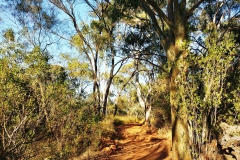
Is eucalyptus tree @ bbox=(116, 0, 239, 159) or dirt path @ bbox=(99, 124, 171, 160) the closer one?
eucalyptus tree @ bbox=(116, 0, 239, 159)

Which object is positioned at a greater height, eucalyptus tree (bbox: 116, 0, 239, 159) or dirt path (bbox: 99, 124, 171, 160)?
eucalyptus tree (bbox: 116, 0, 239, 159)

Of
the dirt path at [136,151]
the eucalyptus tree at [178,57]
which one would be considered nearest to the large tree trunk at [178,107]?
the eucalyptus tree at [178,57]

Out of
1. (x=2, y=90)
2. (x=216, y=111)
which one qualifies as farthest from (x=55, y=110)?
(x=216, y=111)

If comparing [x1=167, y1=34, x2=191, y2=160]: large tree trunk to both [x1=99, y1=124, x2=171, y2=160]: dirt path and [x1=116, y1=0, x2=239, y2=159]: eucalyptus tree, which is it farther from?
[x1=99, y1=124, x2=171, y2=160]: dirt path

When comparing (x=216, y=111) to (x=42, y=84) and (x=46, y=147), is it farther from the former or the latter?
(x=42, y=84)

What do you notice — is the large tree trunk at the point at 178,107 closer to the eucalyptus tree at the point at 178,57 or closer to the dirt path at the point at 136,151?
the eucalyptus tree at the point at 178,57

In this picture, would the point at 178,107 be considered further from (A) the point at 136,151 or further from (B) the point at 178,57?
(A) the point at 136,151

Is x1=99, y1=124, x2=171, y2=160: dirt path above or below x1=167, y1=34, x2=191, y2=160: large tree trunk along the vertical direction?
below

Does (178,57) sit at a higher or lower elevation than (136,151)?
higher

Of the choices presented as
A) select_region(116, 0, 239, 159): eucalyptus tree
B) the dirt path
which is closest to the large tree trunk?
select_region(116, 0, 239, 159): eucalyptus tree

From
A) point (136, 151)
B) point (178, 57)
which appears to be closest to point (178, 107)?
point (178, 57)

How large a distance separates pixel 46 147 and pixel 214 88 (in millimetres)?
3710

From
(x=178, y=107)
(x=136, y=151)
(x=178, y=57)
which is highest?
(x=178, y=57)

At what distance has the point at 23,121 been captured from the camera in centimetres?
507
